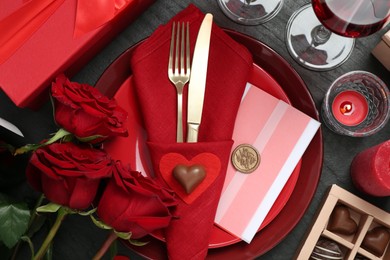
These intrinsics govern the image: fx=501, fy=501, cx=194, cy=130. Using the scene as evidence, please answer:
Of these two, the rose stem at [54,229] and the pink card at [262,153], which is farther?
the pink card at [262,153]

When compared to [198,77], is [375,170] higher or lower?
lower

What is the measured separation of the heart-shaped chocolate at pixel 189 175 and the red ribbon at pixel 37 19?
187 mm

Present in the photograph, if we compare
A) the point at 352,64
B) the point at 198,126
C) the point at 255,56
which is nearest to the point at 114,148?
the point at 198,126

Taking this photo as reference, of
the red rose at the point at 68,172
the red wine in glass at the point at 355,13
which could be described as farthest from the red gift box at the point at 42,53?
the red wine in glass at the point at 355,13

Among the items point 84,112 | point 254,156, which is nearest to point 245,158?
point 254,156

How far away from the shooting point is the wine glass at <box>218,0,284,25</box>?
0.67 m

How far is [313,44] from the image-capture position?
2.23ft

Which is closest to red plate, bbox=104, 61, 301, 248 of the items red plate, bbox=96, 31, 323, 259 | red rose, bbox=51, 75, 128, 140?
red plate, bbox=96, 31, 323, 259

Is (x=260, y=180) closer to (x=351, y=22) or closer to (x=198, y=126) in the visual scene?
(x=198, y=126)

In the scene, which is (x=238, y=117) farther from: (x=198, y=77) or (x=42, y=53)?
(x=42, y=53)

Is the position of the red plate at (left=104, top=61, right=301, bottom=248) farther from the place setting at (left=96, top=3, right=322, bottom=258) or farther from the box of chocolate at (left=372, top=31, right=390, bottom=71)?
the box of chocolate at (left=372, top=31, right=390, bottom=71)

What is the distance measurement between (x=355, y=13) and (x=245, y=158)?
0.69ft

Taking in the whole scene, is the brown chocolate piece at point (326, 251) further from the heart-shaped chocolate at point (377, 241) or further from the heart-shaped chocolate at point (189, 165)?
the heart-shaped chocolate at point (189, 165)

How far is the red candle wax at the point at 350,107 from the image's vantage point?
2.19ft
